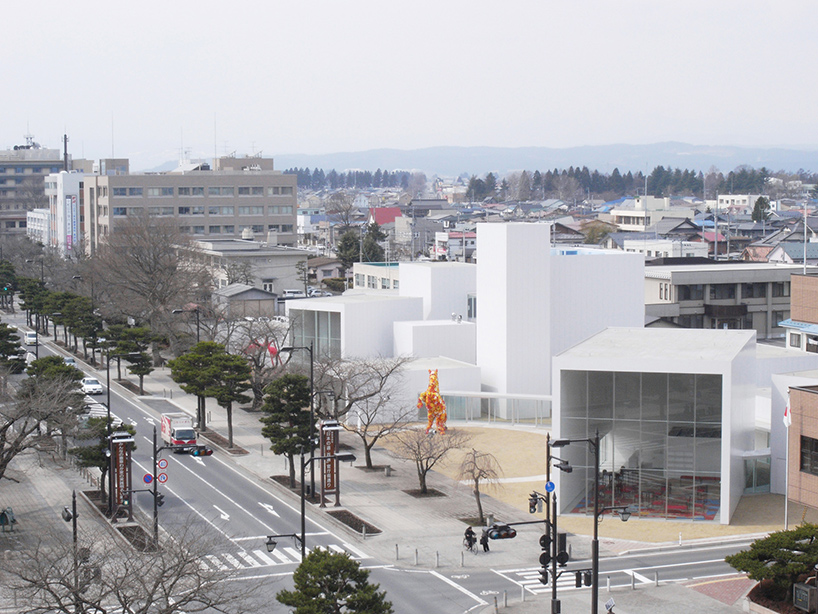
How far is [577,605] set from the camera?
31.6m

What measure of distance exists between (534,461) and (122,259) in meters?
46.4

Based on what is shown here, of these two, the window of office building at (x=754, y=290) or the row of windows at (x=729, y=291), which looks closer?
the row of windows at (x=729, y=291)

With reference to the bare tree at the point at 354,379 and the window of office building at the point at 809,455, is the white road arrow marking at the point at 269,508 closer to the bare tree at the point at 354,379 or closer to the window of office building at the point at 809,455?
the bare tree at the point at 354,379

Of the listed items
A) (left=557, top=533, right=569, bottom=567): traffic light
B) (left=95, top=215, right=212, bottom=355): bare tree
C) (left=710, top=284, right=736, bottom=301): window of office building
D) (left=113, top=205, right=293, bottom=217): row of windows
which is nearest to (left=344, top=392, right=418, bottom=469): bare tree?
(left=557, top=533, right=569, bottom=567): traffic light

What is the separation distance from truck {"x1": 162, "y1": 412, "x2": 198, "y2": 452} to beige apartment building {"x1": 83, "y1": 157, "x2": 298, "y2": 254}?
7947 cm

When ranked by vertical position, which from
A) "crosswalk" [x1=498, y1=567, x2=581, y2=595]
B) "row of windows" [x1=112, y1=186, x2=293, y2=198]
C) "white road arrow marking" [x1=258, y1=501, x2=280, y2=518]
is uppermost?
"row of windows" [x1=112, y1=186, x2=293, y2=198]

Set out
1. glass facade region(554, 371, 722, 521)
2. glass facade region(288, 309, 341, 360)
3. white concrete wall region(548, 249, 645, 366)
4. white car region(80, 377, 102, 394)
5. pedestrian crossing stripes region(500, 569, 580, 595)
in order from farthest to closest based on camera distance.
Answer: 1. glass facade region(288, 309, 341, 360)
2. white car region(80, 377, 102, 394)
3. white concrete wall region(548, 249, 645, 366)
4. glass facade region(554, 371, 722, 521)
5. pedestrian crossing stripes region(500, 569, 580, 595)

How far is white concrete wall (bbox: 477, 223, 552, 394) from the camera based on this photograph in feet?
203

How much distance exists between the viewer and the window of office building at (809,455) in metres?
35.6

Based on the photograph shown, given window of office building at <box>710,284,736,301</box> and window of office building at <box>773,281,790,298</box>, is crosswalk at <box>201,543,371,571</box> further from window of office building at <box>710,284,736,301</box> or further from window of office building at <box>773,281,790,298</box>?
window of office building at <box>773,281,790,298</box>

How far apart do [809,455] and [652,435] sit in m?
6.48

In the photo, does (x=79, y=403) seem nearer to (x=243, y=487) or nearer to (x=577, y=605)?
(x=243, y=487)

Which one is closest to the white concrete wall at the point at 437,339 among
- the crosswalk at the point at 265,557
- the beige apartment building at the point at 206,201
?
the crosswalk at the point at 265,557

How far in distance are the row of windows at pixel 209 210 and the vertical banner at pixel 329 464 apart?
3706 inches
